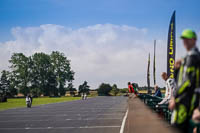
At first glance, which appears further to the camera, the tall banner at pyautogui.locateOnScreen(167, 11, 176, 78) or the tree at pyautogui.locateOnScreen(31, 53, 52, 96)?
the tree at pyautogui.locateOnScreen(31, 53, 52, 96)

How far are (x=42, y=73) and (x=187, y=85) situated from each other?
367 ft

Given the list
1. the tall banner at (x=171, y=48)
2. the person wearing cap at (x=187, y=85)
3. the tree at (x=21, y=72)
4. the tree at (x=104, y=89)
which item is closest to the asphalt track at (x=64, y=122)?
the tall banner at (x=171, y=48)

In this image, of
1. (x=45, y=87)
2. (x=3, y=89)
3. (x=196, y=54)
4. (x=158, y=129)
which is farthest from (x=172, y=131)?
(x=3, y=89)

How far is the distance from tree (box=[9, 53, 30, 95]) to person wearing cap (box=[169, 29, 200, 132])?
100 m

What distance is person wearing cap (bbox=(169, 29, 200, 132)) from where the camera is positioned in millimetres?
3182

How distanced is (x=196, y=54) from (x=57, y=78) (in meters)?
106

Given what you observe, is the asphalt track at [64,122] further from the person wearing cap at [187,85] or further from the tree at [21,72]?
the tree at [21,72]

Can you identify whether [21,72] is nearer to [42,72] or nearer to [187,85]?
[42,72]

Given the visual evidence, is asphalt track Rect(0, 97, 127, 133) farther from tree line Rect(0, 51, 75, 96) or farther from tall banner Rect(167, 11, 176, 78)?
tree line Rect(0, 51, 75, 96)

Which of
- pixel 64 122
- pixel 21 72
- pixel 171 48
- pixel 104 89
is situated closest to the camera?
pixel 64 122

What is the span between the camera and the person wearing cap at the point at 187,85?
3.18 m

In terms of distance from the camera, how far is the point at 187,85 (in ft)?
10.5

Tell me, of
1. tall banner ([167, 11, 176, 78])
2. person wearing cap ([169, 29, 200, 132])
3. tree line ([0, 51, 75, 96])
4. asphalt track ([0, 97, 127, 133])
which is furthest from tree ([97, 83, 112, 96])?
person wearing cap ([169, 29, 200, 132])

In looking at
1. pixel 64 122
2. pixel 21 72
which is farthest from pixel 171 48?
pixel 21 72
